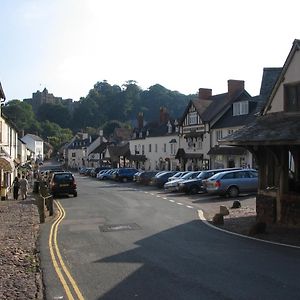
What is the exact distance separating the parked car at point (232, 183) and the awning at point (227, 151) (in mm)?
16565

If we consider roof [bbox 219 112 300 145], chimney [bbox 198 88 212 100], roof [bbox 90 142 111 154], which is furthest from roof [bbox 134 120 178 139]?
roof [bbox 219 112 300 145]

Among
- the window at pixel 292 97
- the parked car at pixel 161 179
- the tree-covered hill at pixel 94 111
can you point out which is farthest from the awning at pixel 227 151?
the tree-covered hill at pixel 94 111

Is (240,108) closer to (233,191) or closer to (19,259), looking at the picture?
(233,191)

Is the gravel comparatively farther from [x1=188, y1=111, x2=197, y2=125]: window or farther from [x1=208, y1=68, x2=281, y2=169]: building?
[x1=188, y1=111, x2=197, y2=125]: window

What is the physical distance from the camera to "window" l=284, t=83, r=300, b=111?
688 inches

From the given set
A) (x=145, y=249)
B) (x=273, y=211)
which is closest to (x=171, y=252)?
(x=145, y=249)

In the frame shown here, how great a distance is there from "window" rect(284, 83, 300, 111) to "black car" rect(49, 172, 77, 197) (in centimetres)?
1944

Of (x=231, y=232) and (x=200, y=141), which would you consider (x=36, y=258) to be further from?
(x=200, y=141)

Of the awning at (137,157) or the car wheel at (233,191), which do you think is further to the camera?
the awning at (137,157)

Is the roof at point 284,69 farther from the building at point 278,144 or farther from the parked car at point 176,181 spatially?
the parked car at point 176,181

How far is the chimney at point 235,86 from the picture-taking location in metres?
54.7

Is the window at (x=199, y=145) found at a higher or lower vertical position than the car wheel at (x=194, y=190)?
higher

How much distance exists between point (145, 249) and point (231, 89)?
144ft

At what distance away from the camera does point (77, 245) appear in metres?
14.1
